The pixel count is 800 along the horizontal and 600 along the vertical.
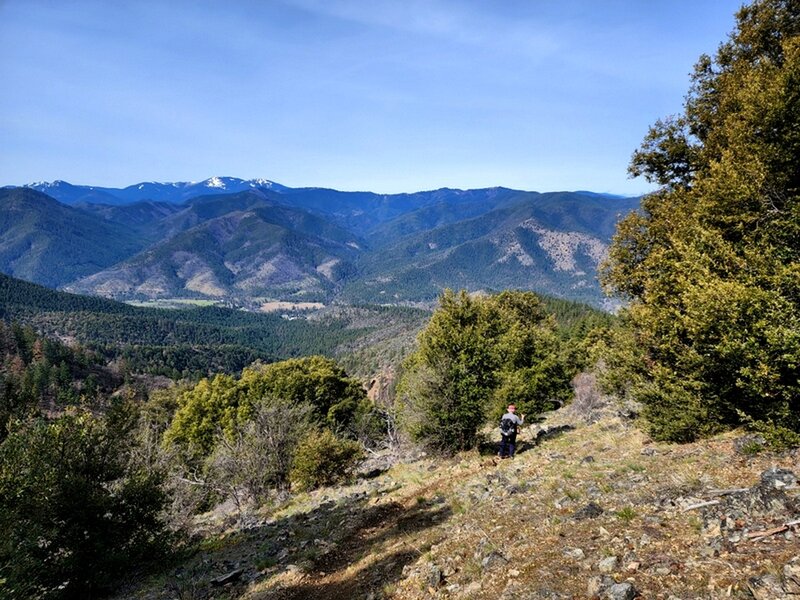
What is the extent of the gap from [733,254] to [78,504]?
2477 cm

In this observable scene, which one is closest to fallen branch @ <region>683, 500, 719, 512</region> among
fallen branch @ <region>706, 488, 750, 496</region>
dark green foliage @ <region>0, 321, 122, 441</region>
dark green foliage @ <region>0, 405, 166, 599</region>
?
fallen branch @ <region>706, 488, 750, 496</region>

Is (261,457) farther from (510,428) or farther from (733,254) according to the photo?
(733,254)

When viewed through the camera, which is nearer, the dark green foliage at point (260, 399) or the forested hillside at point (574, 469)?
the forested hillside at point (574, 469)

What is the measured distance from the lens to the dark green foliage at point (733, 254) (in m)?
12.0

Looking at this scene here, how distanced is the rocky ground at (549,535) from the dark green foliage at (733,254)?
1.64 m

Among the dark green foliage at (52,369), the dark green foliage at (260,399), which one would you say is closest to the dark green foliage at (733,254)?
the dark green foliage at (260,399)

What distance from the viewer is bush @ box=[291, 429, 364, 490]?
28.7 meters

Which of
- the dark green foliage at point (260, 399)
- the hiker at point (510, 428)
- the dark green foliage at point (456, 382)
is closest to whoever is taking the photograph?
the hiker at point (510, 428)

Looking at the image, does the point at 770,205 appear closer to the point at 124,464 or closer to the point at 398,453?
the point at 124,464

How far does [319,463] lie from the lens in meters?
28.7

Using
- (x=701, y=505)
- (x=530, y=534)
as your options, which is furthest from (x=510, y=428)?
(x=701, y=505)

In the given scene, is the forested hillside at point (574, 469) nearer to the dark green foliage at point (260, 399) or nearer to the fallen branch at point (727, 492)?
the fallen branch at point (727, 492)

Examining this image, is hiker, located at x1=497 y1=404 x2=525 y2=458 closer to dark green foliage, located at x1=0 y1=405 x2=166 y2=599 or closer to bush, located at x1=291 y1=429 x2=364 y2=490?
bush, located at x1=291 y1=429 x2=364 y2=490

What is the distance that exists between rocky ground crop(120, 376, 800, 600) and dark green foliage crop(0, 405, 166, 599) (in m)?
1.83
